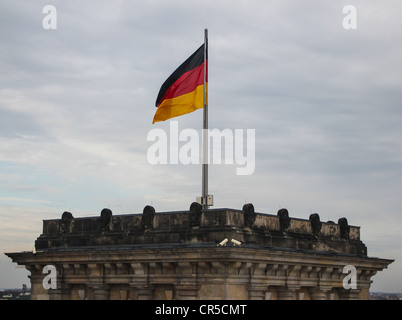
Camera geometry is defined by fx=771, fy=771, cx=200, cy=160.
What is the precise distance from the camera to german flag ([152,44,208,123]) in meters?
47.0

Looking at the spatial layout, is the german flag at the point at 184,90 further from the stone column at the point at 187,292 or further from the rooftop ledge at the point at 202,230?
the stone column at the point at 187,292

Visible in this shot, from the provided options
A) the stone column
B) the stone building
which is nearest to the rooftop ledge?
the stone building

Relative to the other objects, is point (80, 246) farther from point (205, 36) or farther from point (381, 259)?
point (381, 259)

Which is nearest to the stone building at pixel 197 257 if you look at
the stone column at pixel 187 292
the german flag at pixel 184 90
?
the stone column at pixel 187 292

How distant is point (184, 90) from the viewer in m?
47.2

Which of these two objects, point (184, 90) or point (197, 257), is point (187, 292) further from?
point (184, 90)

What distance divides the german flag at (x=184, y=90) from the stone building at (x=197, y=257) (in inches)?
287

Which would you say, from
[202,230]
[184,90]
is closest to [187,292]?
[202,230]

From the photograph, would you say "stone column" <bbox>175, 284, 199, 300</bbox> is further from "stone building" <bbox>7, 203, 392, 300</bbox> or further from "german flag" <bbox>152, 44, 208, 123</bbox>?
"german flag" <bbox>152, 44, 208, 123</bbox>

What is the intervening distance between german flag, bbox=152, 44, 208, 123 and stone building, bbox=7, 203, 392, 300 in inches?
287

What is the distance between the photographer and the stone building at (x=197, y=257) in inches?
1576

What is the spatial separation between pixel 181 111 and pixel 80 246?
10160 mm

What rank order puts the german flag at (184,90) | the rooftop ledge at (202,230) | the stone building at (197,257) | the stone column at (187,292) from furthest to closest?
the german flag at (184,90) < the rooftop ledge at (202,230) < the stone column at (187,292) < the stone building at (197,257)
